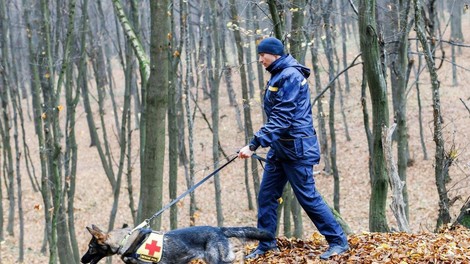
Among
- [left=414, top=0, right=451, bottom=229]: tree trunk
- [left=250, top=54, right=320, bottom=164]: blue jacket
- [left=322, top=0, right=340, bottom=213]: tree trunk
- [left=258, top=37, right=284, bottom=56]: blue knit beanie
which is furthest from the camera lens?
[left=322, top=0, right=340, bottom=213]: tree trunk

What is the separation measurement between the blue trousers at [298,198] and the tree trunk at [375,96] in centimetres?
227

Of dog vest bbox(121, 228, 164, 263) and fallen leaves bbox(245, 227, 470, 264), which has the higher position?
dog vest bbox(121, 228, 164, 263)

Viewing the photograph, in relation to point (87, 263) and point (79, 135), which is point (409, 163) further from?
point (79, 135)

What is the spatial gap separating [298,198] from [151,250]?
1.80 m

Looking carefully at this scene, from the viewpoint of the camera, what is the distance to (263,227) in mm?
7422

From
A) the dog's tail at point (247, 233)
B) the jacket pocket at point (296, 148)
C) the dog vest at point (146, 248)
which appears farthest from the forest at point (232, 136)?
the jacket pocket at point (296, 148)

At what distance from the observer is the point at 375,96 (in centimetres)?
902

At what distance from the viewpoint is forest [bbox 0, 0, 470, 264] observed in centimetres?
884

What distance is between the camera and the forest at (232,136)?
8.84m

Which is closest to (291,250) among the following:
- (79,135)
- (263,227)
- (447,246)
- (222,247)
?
(263,227)

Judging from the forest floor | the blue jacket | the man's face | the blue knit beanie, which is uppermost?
the blue knit beanie

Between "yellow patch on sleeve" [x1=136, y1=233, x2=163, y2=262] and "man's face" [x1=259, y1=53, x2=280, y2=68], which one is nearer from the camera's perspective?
"yellow patch on sleeve" [x1=136, y1=233, x2=163, y2=262]

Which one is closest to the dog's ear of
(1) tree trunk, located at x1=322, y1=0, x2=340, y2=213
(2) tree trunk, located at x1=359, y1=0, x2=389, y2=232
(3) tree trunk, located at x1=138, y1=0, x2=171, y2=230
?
(3) tree trunk, located at x1=138, y1=0, x2=171, y2=230

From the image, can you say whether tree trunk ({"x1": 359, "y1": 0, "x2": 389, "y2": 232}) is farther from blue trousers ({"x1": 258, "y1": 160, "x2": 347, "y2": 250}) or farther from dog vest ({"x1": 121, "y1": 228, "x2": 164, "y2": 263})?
dog vest ({"x1": 121, "y1": 228, "x2": 164, "y2": 263})
